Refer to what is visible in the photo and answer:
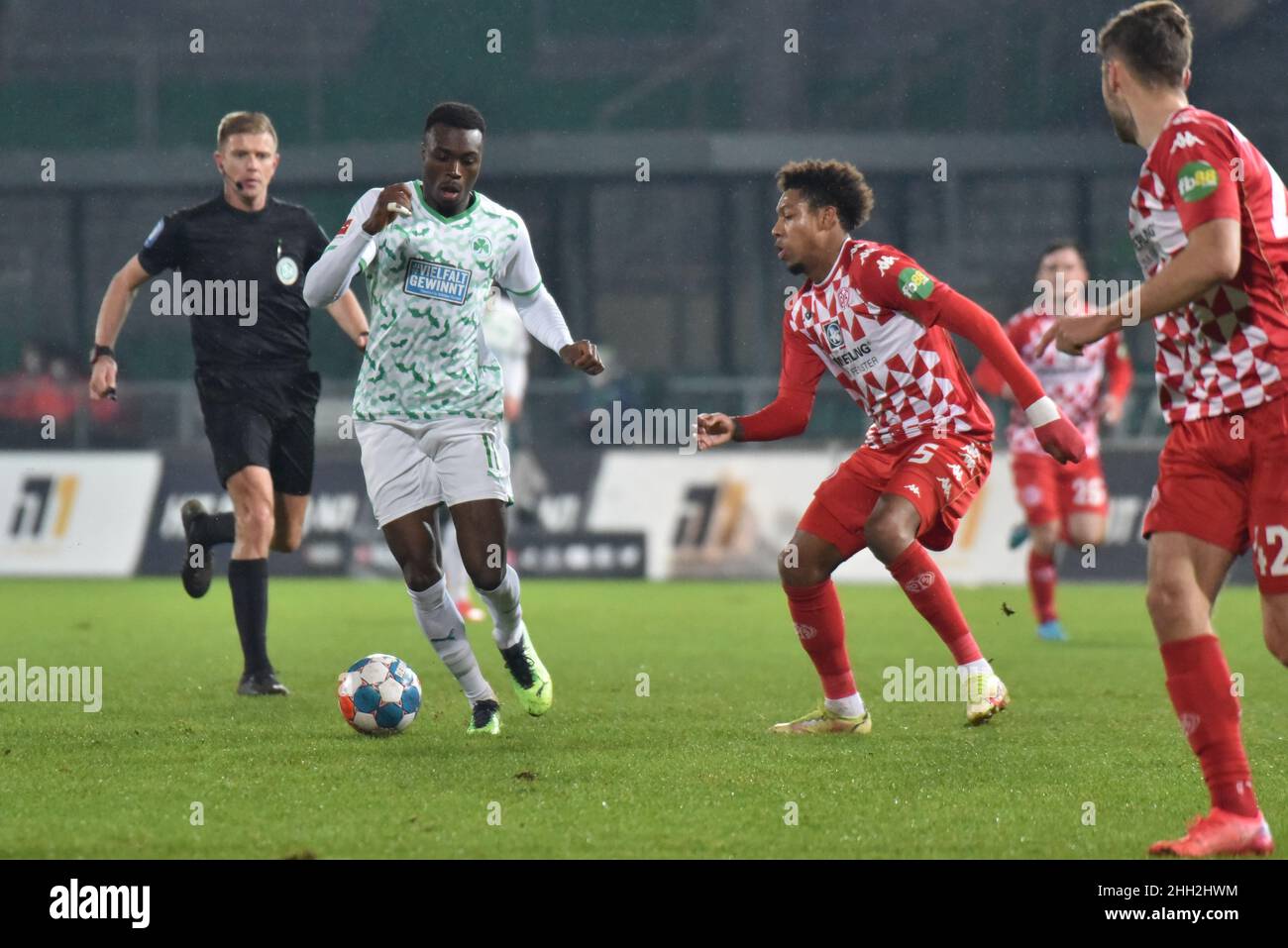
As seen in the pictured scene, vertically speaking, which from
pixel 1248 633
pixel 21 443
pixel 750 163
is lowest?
pixel 1248 633

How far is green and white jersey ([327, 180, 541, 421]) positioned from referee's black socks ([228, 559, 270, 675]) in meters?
1.64

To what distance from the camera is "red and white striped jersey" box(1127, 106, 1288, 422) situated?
430 cm

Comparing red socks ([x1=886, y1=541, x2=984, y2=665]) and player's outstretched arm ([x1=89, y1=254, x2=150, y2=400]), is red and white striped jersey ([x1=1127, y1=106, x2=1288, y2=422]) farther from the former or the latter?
player's outstretched arm ([x1=89, y1=254, x2=150, y2=400])

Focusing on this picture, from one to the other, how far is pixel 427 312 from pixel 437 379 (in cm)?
24

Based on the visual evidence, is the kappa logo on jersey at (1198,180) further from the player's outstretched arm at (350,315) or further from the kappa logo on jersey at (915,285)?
the player's outstretched arm at (350,315)

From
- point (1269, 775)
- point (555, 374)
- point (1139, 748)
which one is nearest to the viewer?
point (1269, 775)

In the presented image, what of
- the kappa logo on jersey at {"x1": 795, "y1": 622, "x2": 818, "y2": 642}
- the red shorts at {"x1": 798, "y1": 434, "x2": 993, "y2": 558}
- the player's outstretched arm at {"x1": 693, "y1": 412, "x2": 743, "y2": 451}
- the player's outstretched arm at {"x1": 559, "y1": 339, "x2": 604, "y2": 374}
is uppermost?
the player's outstretched arm at {"x1": 559, "y1": 339, "x2": 604, "y2": 374}

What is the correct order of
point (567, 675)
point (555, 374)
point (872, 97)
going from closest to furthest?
point (567, 675)
point (555, 374)
point (872, 97)

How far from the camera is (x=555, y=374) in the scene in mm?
22891

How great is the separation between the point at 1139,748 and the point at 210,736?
3.31 meters

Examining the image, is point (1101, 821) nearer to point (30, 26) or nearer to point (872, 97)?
point (872, 97)

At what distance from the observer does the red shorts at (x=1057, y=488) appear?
1125cm

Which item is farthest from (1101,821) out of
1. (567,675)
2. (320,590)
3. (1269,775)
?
(320,590)

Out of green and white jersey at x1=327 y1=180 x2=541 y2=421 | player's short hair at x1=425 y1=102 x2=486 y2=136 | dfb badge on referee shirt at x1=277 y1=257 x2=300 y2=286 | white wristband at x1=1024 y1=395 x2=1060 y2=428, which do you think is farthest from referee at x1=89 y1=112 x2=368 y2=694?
white wristband at x1=1024 y1=395 x2=1060 y2=428
